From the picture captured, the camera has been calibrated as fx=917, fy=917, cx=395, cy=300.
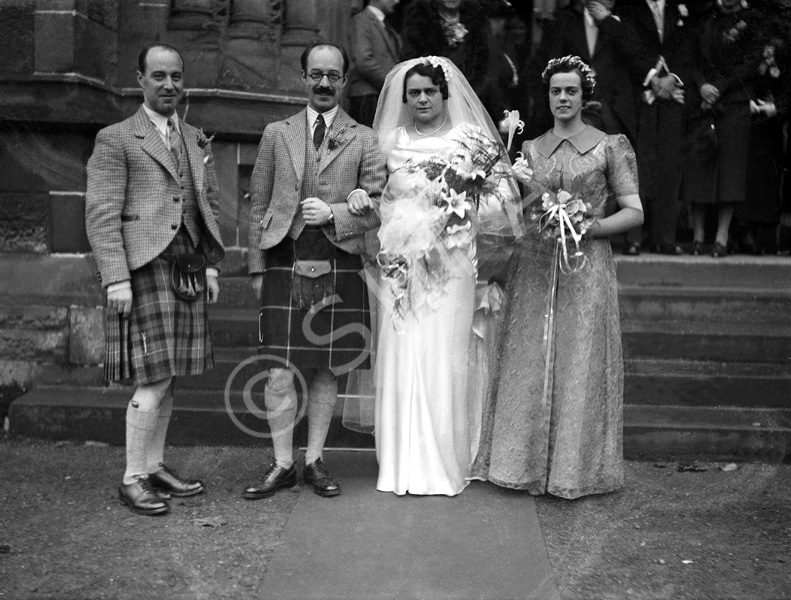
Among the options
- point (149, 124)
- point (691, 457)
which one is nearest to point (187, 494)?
point (149, 124)

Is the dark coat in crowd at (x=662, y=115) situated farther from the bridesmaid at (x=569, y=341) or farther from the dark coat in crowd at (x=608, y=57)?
the bridesmaid at (x=569, y=341)

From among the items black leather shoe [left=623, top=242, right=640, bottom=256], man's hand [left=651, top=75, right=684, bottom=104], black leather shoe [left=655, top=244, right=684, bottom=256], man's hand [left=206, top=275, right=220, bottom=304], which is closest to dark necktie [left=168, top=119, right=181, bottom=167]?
man's hand [left=206, top=275, right=220, bottom=304]

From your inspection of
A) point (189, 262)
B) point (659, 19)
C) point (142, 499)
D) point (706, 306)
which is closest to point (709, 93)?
point (659, 19)

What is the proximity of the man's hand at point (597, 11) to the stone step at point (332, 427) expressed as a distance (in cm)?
317

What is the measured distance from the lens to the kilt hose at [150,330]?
4.46m

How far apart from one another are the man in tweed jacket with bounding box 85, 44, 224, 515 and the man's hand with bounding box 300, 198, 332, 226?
0.49m

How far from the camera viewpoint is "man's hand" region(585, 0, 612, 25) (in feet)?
23.2

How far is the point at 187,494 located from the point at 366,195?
178cm

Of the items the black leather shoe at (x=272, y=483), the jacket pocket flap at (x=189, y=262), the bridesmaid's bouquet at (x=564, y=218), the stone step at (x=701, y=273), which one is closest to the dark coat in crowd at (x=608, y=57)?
the stone step at (x=701, y=273)

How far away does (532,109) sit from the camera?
7.59m

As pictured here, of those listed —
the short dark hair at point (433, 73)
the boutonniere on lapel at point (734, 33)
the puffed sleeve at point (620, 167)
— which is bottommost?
the puffed sleeve at point (620, 167)

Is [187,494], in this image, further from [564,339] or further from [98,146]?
[564,339]

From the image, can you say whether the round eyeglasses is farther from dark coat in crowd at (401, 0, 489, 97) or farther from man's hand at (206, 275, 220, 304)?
dark coat in crowd at (401, 0, 489, 97)

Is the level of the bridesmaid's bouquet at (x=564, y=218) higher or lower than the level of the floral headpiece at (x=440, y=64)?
lower
